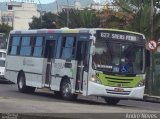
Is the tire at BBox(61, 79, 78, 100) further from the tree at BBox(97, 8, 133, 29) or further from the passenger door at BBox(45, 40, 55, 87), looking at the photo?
the tree at BBox(97, 8, 133, 29)

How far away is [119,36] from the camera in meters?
22.2

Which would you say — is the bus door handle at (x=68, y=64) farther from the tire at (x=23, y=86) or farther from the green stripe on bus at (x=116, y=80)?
the tire at (x=23, y=86)

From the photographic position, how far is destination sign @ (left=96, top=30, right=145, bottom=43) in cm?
2186

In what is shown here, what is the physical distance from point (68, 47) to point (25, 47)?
14.9 ft

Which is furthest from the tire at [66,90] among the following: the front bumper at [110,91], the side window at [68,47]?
the front bumper at [110,91]

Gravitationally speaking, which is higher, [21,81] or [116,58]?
[116,58]

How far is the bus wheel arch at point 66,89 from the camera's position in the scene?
75.7 ft

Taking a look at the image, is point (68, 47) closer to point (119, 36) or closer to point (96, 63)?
point (96, 63)

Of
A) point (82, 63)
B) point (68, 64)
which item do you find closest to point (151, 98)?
point (68, 64)

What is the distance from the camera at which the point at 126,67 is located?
21984 millimetres

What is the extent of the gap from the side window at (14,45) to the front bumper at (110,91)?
7689mm

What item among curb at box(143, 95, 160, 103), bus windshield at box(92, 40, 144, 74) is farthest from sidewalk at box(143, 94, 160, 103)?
bus windshield at box(92, 40, 144, 74)

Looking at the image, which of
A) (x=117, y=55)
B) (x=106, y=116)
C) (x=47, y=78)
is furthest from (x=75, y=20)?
(x=106, y=116)

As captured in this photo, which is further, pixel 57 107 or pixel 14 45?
pixel 14 45
